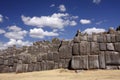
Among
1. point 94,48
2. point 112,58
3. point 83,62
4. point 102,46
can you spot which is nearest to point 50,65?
point 83,62

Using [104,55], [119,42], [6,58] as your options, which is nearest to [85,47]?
[104,55]

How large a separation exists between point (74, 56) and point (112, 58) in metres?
1.88

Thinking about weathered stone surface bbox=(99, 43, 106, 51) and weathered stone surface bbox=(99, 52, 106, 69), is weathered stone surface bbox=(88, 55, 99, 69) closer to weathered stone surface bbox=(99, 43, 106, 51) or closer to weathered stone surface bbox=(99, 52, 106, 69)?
weathered stone surface bbox=(99, 52, 106, 69)

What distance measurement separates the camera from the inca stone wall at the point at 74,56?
30.1 ft

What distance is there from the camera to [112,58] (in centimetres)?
912

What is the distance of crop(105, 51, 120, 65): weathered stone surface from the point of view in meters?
9.06

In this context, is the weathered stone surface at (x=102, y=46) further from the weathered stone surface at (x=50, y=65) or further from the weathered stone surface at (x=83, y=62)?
the weathered stone surface at (x=50, y=65)

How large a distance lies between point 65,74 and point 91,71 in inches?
50.1

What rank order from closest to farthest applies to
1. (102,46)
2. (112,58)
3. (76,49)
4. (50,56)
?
(112,58)
(102,46)
(76,49)
(50,56)

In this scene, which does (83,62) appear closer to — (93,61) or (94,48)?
(93,61)

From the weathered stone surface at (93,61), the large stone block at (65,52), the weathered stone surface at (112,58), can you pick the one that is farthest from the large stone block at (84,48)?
the weathered stone surface at (112,58)

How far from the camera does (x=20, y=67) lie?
1009cm

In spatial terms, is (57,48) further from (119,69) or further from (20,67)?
(119,69)

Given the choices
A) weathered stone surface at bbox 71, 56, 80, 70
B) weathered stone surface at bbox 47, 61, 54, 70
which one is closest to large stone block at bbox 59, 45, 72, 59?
weathered stone surface at bbox 71, 56, 80, 70
